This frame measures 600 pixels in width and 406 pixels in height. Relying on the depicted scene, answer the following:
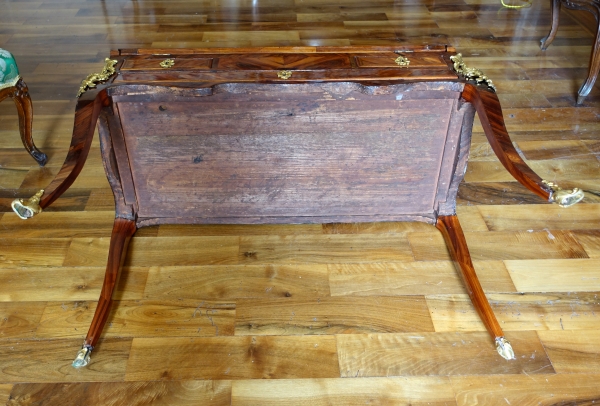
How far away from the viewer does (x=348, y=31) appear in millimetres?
2863

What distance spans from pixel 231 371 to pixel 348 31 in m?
2.13

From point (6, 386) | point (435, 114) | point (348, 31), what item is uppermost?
point (435, 114)

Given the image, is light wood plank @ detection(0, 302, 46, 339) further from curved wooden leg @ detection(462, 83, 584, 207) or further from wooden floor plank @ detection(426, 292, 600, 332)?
curved wooden leg @ detection(462, 83, 584, 207)

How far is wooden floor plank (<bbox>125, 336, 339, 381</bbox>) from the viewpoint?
4.09 feet

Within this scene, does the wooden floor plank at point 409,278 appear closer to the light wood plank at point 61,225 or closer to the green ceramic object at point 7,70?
the light wood plank at point 61,225

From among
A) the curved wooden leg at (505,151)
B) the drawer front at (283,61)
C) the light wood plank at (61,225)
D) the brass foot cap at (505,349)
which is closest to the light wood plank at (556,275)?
the brass foot cap at (505,349)

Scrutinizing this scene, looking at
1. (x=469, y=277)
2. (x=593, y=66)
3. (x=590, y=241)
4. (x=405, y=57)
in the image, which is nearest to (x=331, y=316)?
(x=469, y=277)

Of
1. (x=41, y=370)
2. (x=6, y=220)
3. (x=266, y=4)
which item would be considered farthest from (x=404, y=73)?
(x=266, y=4)

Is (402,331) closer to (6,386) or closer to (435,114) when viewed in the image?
(435,114)

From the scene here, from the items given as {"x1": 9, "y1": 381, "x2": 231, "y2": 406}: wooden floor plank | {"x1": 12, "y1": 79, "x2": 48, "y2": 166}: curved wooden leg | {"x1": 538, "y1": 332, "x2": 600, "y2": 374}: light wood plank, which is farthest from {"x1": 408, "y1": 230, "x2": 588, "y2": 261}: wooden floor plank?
{"x1": 12, "y1": 79, "x2": 48, "y2": 166}: curved wooden leg

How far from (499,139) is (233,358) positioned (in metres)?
0.81

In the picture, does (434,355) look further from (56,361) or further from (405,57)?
(56,361)

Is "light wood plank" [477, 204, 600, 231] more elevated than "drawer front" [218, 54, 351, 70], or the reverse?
"drawer front" [218, 54, 351, 70]

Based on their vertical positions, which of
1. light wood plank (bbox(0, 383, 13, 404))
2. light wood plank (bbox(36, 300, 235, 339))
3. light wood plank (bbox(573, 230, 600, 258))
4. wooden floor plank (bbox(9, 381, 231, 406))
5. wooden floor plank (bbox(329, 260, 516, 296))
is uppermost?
light wood plank (bbox(573, 230, 600, 258))
